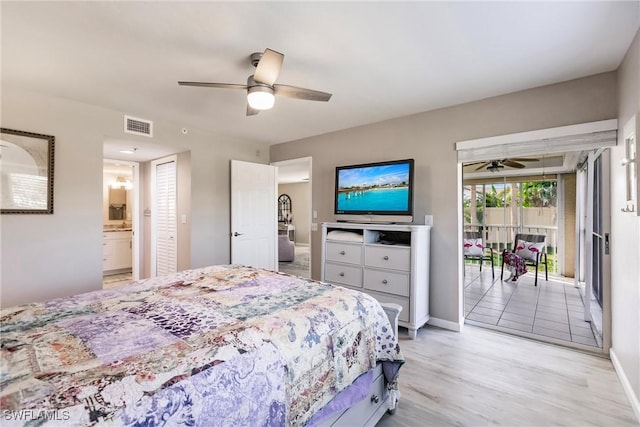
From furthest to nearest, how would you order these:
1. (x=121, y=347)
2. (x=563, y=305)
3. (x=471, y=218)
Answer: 1. (x=471, y=218)
2. (x=563, y=305)
3. (x=121, y=347)

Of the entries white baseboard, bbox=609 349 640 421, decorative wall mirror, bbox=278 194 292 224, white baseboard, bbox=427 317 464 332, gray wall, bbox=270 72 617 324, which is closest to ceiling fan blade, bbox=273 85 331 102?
gray wall, bbox=270 72 617 324

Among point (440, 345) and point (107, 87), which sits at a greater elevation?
point (107, 87)

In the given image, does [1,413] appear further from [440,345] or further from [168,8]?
[440,345]

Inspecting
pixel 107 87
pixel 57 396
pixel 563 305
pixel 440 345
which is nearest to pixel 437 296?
pixel 440 345

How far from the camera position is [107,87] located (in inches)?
105

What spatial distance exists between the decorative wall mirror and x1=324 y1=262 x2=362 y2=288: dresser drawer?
7.00 meters

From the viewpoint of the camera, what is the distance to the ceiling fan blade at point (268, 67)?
1789 millimetres

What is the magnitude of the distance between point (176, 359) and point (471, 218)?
7.00 metres

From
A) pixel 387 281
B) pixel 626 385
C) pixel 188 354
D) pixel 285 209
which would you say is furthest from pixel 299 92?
pixel 285 209

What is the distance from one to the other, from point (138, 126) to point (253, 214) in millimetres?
1797

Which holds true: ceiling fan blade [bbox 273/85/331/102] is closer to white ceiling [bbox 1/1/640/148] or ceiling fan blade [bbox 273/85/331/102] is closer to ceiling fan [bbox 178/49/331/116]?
ceiling fan [bbox 178/49/331/116]

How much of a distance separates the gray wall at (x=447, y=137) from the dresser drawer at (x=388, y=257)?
48 centimetres

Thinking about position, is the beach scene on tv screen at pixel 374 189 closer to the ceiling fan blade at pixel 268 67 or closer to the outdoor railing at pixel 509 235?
the ceiling fan blade at pixel 268 67

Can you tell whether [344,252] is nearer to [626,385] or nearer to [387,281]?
[387,281]
